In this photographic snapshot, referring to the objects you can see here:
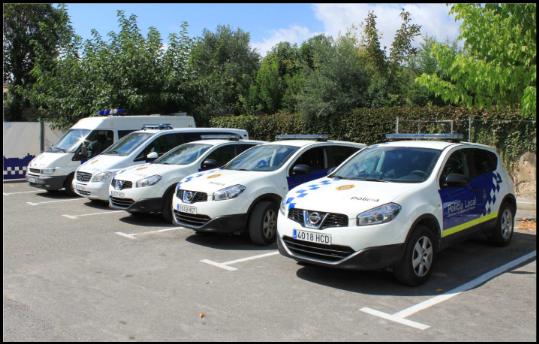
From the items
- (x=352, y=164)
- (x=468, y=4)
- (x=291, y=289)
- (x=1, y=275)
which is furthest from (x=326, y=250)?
(x=468, y=4)

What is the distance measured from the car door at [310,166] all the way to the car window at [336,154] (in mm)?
134

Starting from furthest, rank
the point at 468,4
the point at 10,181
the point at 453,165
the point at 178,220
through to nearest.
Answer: the point at 10,181
the point at 468,4
the point at 178,220
the point at 453,165

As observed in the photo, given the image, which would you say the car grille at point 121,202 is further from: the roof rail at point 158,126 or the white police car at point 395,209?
Result: the white police car at point 395,209

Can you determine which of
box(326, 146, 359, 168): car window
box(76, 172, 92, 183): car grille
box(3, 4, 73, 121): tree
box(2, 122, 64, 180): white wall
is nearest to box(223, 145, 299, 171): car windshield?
box(326, 146, 359, 168): car window

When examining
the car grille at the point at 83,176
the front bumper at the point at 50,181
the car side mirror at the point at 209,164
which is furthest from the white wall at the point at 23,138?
the car side mirror at the point at 209,164

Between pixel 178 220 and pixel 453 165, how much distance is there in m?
4.15

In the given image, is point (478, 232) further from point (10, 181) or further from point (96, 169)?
point (10, 181)

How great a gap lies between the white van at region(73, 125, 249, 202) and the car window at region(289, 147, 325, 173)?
12.1ft

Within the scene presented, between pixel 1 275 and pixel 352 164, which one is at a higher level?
pixel 352 164

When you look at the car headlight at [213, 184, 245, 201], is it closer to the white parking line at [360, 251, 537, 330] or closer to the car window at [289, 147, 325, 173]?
Result: the car window at [289, 147, 325, 173]

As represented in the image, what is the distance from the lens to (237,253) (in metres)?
7.50

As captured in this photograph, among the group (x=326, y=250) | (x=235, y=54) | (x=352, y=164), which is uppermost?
(x=235, y=54)

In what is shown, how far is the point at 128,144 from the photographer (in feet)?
40.2

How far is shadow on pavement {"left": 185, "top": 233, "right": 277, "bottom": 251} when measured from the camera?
7.88 meters
